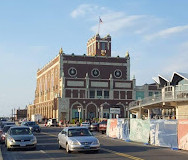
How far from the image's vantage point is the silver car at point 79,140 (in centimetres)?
1867

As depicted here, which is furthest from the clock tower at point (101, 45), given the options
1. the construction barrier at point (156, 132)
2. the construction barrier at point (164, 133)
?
the construction barrier at point (164, 133)

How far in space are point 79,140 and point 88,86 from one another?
7556 cm

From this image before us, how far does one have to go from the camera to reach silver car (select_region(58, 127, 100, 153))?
61.3 feet

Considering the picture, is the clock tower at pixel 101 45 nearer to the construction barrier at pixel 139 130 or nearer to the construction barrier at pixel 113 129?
the construction barrier at pixel 113 129

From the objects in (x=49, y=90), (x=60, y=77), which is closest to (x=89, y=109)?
(x=60, y=77)

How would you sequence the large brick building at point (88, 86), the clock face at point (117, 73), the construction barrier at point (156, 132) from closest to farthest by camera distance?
the construction barrier at point (156, 132) → the large brick building at point (88, 86) → the clock face at point (117, 73)

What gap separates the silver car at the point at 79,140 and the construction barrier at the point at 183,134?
5.75 m

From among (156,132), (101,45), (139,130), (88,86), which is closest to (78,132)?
(156,132)

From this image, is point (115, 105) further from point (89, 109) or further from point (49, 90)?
point (49, 90)

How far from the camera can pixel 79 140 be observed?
1883cm

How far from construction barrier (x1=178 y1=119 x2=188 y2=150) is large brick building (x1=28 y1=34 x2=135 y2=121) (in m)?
62.8

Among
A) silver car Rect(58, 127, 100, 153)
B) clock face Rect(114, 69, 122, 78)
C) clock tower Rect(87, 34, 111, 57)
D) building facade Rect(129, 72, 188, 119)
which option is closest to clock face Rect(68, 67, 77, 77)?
clock face Rect(114, 69, 122, 78)

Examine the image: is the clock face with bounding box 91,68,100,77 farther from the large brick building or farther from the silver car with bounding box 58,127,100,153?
the silver car with bounding box 58,127,100,153

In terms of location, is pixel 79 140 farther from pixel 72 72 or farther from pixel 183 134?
pixel 72 72
